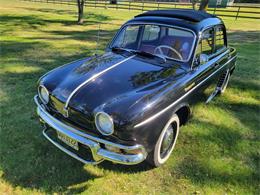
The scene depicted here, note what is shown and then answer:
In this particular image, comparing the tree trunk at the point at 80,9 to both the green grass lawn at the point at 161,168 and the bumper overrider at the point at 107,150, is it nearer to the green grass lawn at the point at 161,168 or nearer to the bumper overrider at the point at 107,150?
the green grass lawn at the point at 161,168

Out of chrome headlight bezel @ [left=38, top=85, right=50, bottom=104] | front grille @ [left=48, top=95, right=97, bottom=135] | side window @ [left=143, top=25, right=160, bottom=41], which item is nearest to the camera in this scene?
front grille @ [left=48, top=95, right=97, bottom=135]

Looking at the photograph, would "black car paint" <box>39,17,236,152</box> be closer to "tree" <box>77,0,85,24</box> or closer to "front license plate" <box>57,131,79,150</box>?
"front license plate" <box>57,131,79,150</box>

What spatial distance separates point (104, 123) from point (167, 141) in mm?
1073

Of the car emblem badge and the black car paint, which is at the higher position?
the black car paint

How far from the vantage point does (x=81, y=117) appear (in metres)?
2.59

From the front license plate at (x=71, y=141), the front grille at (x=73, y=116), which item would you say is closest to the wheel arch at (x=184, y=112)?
the front grille at (x=73, y=116)

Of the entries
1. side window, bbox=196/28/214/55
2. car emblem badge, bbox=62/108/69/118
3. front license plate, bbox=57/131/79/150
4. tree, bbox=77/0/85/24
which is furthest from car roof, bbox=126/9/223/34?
tree, bbox=77/0/85/24

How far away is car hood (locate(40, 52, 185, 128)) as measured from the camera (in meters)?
2.60

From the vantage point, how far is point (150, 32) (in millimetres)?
3818

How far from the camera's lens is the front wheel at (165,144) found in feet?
9.32

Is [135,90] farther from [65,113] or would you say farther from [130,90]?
[65,113]

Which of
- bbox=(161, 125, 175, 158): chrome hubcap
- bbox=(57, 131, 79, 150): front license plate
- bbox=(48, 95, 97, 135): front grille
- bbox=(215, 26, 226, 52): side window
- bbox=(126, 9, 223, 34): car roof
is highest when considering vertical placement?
bbox=(126, 9, 223, 34): car roof

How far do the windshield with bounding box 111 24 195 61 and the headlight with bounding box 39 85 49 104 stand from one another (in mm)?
1508

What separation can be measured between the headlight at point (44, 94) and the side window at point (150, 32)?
1.75 m
